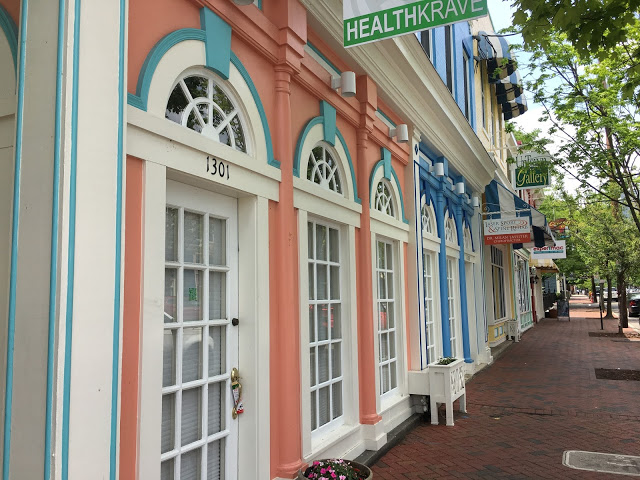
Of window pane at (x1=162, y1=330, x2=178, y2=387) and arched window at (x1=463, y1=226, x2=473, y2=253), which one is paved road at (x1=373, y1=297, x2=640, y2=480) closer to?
arched window at (x1=463, y1=226, x2=473, y2=253)

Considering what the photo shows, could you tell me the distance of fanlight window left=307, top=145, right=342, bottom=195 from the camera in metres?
4.89

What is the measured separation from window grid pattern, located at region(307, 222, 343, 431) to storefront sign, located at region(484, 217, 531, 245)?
22.6 feet

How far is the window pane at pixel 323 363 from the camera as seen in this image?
4.86 m

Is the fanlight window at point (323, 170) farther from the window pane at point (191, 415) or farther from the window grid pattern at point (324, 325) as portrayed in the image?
the window pane at point (191, 415)

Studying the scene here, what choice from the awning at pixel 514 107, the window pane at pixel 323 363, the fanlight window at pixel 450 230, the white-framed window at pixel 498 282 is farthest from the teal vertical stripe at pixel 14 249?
the awning at pixel 514 107

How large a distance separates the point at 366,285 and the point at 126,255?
3264 mm

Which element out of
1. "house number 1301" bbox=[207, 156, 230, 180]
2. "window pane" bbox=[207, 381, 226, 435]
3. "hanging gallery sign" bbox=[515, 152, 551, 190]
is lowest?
"window pane" bbox=[207, 381, 226, 435]

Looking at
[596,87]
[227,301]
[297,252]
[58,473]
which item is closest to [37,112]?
[58,473]

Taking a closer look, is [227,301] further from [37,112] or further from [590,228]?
[590,228]

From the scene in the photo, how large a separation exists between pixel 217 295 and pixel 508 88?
14.0 metres

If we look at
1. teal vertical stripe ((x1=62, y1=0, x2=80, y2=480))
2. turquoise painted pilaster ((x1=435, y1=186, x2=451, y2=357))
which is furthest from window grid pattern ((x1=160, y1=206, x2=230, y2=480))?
turquoise painted pilaster ((x1=435, y1=186, x2=451, y2=357))

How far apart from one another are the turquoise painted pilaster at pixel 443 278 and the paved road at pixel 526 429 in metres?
0.95

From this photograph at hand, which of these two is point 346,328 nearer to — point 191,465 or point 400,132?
point 191,465

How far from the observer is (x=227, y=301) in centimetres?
369
